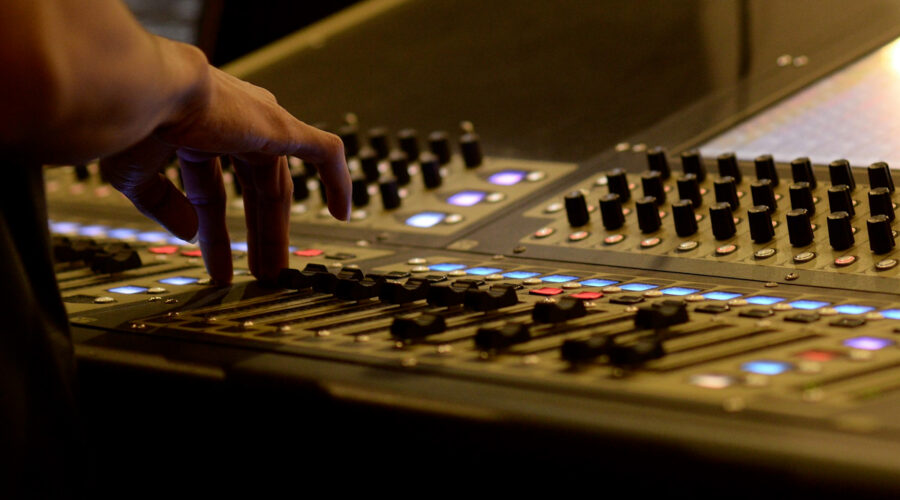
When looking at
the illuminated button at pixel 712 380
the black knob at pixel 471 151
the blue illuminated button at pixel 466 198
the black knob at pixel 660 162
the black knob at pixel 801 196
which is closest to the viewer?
the illuminated button at pixel 712 380

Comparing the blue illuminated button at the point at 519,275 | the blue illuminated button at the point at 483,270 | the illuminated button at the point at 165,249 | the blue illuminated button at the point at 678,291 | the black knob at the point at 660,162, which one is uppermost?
the black knob at the point at 660,162

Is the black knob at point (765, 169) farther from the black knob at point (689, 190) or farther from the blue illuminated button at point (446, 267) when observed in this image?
the blue illuminated button at point (446, 267)

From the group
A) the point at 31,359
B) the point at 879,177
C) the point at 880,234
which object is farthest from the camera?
the point at 879,177

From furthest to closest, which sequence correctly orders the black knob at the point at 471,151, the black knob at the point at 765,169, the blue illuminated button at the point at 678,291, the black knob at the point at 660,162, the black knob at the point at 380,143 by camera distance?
1. the black knob at the point at 380,143
2. the black knob at the point at 471,151
3. the black knob at the point at 660,162
4. the black knob at the point at 765,169
5. the blue illuminated button at the point at 678,291

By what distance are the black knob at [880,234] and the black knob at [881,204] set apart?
0.04 meters

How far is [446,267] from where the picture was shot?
3.88 ft

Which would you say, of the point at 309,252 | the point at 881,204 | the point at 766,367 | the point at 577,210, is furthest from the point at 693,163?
the point at 766,367

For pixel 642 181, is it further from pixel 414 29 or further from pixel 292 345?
pixel 414 29

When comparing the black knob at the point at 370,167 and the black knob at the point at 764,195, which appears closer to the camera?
the black knob at the point at 764,195

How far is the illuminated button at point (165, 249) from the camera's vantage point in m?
1.38

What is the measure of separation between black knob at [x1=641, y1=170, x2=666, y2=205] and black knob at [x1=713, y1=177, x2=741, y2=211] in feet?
0.28

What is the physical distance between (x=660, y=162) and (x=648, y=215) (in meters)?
0.15

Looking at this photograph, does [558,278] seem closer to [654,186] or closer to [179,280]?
[654,186]

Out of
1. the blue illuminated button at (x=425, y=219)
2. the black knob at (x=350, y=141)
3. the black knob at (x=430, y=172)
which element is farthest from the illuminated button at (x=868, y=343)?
the black knob at (x=350, y=141)
